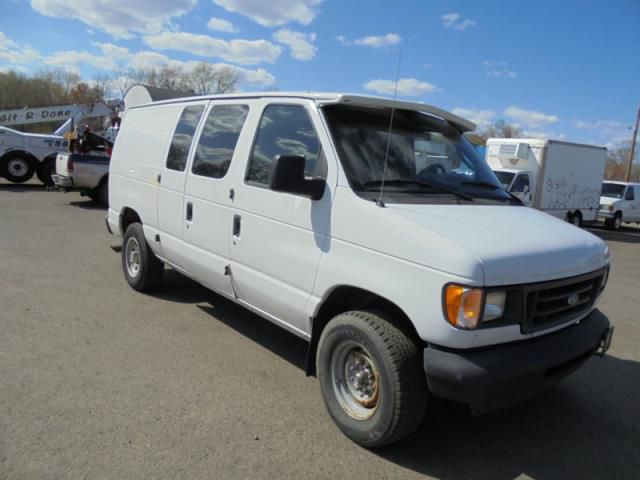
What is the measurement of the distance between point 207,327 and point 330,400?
6.82ft

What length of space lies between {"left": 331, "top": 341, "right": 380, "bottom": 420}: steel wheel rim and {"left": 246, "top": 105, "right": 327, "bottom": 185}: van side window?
121cm

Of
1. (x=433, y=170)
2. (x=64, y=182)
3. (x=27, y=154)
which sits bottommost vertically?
(x=64, y=182)

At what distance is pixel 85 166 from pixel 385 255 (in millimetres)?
12681

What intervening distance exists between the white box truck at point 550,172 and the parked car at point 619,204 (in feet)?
11.5

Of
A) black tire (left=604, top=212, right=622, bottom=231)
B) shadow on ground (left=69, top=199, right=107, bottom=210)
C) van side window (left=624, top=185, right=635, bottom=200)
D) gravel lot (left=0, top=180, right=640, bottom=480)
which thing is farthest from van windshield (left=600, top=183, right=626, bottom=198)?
shadow on ground (left=69, top=199, right=107, bottom=210)

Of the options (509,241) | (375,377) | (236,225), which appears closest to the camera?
(509,241)

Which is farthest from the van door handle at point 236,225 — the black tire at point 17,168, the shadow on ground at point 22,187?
the black tire at point 17,168

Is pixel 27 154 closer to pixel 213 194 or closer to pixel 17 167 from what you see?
pixel 17 167

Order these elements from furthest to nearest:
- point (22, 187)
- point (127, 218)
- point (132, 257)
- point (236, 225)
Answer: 1. point (22, 187)
2. point (127, 218)
3. point (132, 257)
4. point (236, 225)

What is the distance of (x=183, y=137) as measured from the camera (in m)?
5.04

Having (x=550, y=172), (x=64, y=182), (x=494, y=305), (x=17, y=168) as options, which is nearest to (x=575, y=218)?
(x=550, y=172)

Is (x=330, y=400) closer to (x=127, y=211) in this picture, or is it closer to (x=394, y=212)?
(x=394, y=212)

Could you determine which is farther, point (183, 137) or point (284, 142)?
point (183, 137)

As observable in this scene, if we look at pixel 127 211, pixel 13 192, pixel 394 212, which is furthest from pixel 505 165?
pixel 13 192
